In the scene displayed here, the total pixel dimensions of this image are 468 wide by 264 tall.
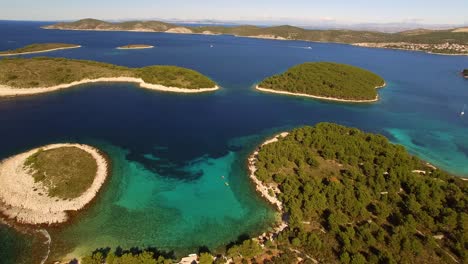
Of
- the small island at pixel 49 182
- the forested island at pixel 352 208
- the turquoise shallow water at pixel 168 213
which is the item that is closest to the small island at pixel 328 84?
the forested island at pixel 352 208

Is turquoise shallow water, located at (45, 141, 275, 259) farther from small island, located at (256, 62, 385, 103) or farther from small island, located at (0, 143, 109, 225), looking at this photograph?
small island, located at (256, 62, 385, 103)

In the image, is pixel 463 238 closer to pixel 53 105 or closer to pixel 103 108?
pixel 103 108

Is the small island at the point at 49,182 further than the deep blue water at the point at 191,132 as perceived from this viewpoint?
No

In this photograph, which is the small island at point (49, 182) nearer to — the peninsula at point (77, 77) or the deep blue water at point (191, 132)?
the deep blue water at point (191, 132)

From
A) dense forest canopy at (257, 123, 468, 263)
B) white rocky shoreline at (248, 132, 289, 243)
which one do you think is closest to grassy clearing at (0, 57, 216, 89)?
white rocky shoreline at (248, 132, 289, 243)

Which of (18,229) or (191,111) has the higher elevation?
(191,111)

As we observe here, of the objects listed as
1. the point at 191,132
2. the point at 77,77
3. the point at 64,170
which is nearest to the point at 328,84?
the point at 191,132

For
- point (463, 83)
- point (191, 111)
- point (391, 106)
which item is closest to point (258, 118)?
point (191, 111)
